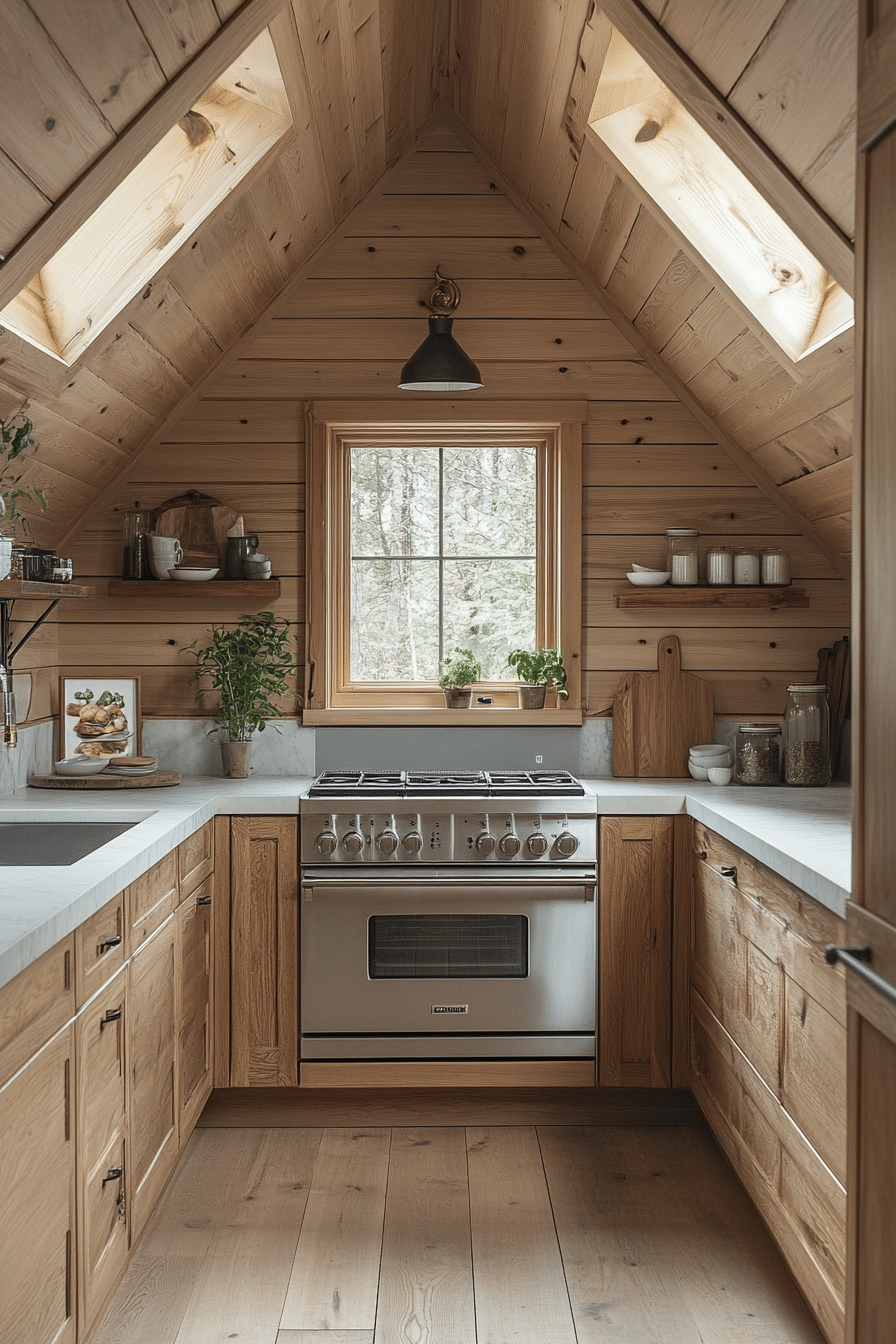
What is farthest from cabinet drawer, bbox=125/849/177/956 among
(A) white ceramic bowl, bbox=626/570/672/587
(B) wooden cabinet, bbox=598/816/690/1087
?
(A) white ceramic bowl, bbox=626/570/672/587

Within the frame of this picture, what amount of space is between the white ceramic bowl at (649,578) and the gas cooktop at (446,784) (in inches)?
26.2

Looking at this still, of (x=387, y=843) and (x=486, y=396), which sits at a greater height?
(x=486, y=396)

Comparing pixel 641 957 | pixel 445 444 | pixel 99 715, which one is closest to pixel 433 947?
pixel 641 957

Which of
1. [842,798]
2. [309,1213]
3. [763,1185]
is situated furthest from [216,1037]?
[842,798]

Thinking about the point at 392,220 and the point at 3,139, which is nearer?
the point at 3,139

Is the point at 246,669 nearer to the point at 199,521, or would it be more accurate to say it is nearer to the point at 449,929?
the point at 199,521

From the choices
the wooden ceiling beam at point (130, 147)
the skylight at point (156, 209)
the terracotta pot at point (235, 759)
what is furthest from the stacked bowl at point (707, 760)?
the wooden ceiling beam at point (130, 147)

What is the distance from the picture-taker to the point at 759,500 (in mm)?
3836

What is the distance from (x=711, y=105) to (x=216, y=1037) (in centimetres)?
265

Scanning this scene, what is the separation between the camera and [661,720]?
3.83 meters

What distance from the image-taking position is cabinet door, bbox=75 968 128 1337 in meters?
2.05

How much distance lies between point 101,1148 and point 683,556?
2.48m

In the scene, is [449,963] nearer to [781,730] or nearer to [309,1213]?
[309,1213]

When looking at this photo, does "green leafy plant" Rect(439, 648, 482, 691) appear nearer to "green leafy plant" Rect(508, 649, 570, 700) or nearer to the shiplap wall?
"green leafy plant" Rect(508, 649, 570, 700)
